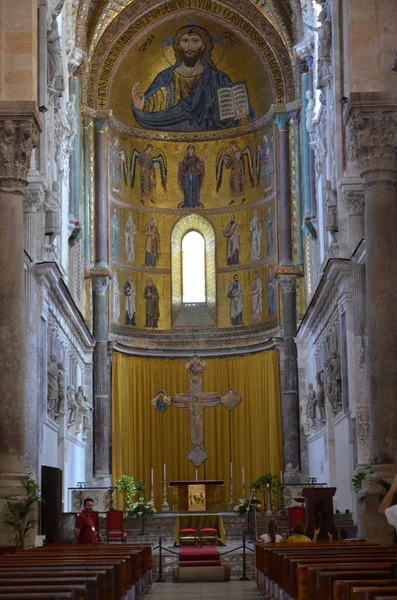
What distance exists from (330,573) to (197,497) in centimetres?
2570

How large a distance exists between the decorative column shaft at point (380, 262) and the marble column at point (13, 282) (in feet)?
21.8

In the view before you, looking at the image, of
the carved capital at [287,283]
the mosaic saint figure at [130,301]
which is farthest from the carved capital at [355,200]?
the mosaic saint figure at [130,301]

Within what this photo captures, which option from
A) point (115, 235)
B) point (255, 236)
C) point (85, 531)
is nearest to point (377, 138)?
point (85, 531)

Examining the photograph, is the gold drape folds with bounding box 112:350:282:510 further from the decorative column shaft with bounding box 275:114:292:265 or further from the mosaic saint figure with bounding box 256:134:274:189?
the mosaic saint figure with bounding box 256:134:274:189

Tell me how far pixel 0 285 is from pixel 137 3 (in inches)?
938

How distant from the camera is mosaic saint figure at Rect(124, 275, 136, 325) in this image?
141ft

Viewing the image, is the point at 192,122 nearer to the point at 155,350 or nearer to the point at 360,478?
the point at 155,350

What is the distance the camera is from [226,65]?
44062 mm

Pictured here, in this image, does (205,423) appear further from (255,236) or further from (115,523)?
(115,523)

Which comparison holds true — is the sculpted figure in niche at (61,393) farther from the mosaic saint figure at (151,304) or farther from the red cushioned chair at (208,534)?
the mosaic saint figure at (151,304)

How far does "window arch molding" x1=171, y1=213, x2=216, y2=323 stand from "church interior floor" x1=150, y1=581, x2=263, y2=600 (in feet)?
76.2

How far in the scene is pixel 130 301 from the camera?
4319 centimetres

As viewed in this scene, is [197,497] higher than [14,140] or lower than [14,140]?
lower

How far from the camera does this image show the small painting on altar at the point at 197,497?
35.7 metres
